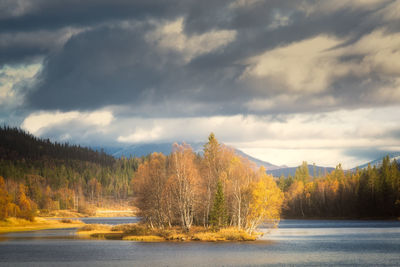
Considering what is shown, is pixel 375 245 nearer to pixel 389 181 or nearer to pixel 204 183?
pixel 204 183

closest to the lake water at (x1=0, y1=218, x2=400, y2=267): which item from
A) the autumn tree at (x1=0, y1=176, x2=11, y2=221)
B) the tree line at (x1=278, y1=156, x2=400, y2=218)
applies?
the autumn tree at (x1=0, y1=176, x2=11, y2=221)

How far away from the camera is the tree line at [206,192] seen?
86.6 meters

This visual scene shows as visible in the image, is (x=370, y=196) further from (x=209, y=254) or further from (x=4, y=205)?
(x=4, y=205)

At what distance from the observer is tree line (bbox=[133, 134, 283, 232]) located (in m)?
86.6

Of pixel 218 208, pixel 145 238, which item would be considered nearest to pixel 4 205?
pixel 145 238

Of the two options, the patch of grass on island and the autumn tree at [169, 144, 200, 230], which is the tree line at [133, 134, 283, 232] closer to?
the autumn tree at [169, 144, 200, 230]

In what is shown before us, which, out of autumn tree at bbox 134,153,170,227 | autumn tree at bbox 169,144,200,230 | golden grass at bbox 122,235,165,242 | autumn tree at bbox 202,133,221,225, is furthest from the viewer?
autumn tree at bbox 134,153,170,227

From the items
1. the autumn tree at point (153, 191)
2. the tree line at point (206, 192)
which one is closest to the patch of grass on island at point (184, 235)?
the tree line at point (206, 192)

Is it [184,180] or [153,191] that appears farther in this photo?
[153,191]

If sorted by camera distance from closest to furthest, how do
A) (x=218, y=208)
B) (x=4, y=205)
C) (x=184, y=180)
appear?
(x=218, y=208), (x=184, y=180), (x=4, y=205)

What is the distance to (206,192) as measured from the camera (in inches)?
3824

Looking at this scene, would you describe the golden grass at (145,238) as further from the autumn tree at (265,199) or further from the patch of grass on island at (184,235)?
the autumn tree at (265,199)

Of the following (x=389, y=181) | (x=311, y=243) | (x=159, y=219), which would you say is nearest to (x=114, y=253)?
(x=159, y=219)

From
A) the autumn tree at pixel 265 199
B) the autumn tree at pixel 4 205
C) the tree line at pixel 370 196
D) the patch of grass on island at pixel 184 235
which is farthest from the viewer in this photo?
the tree line at pixel 370 196
